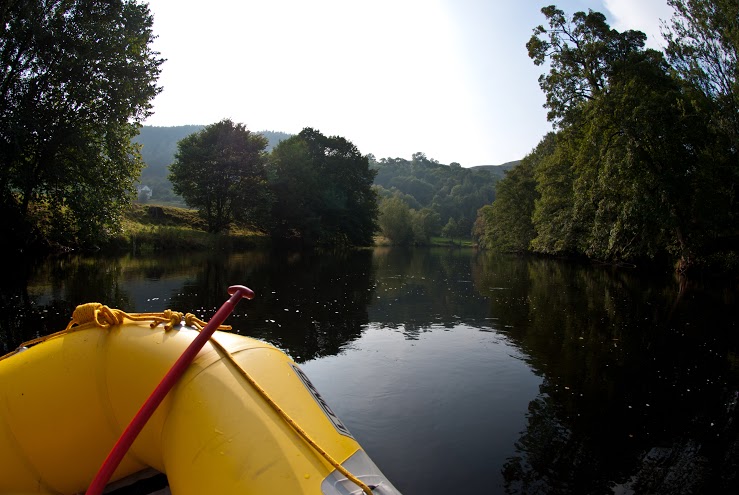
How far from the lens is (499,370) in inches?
304

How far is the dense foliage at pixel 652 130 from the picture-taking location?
2317 cm

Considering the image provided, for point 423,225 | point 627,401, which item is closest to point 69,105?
point 627,401

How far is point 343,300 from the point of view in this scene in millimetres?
14438

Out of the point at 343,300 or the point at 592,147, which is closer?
the point at 343,300

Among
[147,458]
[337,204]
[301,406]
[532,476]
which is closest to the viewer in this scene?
[301,406]

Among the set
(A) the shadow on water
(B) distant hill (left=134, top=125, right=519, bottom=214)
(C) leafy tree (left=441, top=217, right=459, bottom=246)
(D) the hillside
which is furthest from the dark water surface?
(B) distant hill (left=134, top=125, right=519, bottom=214)

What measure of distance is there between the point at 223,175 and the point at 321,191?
14491 mm

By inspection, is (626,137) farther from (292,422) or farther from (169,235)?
(169,235)

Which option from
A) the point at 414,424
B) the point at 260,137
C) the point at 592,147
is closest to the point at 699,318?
the point at 414,424

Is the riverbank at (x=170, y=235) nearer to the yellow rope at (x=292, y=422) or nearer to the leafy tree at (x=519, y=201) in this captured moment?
the yellow rope at (x=292, y=422)

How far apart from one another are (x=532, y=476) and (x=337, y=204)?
50.9 m

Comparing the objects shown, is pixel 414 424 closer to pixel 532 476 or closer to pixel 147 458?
pixel 532 476

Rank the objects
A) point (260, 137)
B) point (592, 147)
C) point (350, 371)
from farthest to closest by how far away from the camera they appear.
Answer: point (260, 137), point (592, 147), point (350, 371)

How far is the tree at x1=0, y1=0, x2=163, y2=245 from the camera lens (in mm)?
18906
